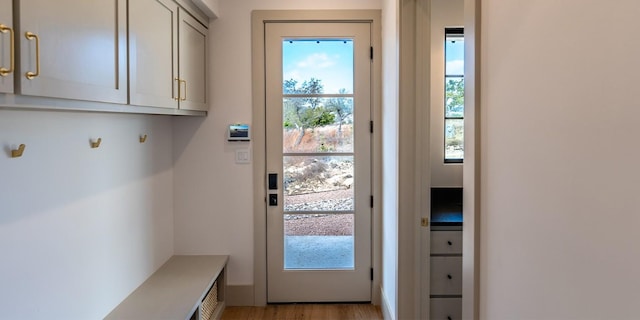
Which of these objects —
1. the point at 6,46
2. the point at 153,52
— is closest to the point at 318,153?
the point at 153,52

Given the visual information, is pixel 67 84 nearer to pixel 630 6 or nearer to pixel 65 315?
pixel 65 315

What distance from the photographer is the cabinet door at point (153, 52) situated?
1921mm

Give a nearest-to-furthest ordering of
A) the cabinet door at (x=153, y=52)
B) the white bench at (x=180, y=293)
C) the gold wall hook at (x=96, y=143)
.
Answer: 1. the cabinet door at (x=153, y=52)
2. the gold wall hook at (x=96, y=143)
3. the white bench at (x=180, y=293)

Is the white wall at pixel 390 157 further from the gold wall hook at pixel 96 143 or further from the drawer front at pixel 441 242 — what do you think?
the gold wall hook at pixel 96 143

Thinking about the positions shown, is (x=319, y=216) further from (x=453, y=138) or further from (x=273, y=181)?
(x=453, y=138)

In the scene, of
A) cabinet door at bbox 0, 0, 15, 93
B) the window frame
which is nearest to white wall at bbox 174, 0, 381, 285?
the window frame

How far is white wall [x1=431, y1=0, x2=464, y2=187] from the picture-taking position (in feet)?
10.5

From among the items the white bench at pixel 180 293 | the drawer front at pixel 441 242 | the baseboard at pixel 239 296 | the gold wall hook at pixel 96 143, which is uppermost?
the gold wall hook at pixel 96 143

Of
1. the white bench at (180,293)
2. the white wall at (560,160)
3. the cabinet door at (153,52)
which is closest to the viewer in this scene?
the white wall at (560,160)

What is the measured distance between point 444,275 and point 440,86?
1.41m

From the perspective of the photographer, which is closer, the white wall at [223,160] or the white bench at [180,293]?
the white bench at [180,293]

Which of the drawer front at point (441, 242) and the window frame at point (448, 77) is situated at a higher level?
the window frame at point (448, 77)

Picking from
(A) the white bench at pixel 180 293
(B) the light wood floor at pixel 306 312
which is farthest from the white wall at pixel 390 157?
(A) the white bench at pixel 180 293

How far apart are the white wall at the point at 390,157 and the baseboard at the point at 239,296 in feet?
3.35
